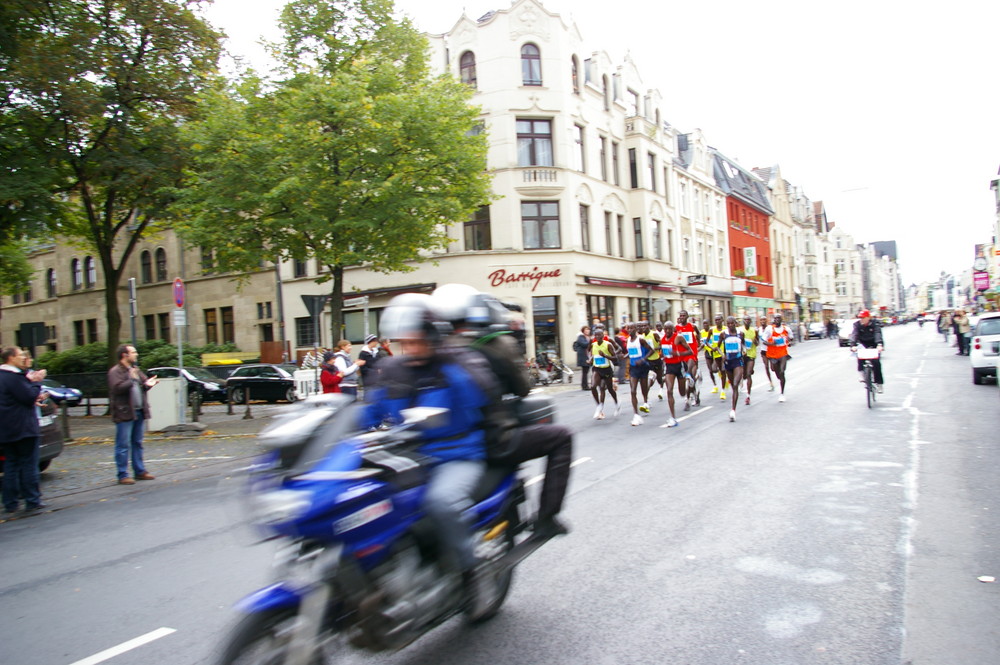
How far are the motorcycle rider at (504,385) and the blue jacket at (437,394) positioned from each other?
0.18 meters

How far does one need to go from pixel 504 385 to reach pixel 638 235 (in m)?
34.1

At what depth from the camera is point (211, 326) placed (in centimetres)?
3925

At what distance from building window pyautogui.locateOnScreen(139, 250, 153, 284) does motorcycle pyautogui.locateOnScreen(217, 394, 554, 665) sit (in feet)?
142

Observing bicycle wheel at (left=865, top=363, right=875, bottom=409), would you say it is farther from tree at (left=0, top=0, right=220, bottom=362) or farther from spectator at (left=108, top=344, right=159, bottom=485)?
tree at (left=0, top=0, right=220, bottom=362)

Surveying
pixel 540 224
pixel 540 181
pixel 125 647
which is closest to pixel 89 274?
pixel 540 224

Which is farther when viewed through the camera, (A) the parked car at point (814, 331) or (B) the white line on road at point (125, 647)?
(A) the parked car at point (814, 331)

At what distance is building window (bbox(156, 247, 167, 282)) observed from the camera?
41.1m

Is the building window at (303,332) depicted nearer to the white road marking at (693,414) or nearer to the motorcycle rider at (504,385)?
the white road marking at (693,414)

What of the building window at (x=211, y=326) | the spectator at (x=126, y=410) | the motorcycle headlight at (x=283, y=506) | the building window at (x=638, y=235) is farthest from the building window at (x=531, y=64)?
the motorcycle headlight at (x=283, y=506)

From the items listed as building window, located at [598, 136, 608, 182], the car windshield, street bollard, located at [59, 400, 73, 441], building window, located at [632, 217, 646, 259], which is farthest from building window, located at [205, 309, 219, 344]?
street bollard, located at [59, 400, 73, 441]

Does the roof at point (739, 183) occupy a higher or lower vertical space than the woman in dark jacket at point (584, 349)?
higher

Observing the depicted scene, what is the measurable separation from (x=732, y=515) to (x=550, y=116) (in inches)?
1060

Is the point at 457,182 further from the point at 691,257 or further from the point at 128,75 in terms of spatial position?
the point at 691,257

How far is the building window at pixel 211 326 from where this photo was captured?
38.9 meters
